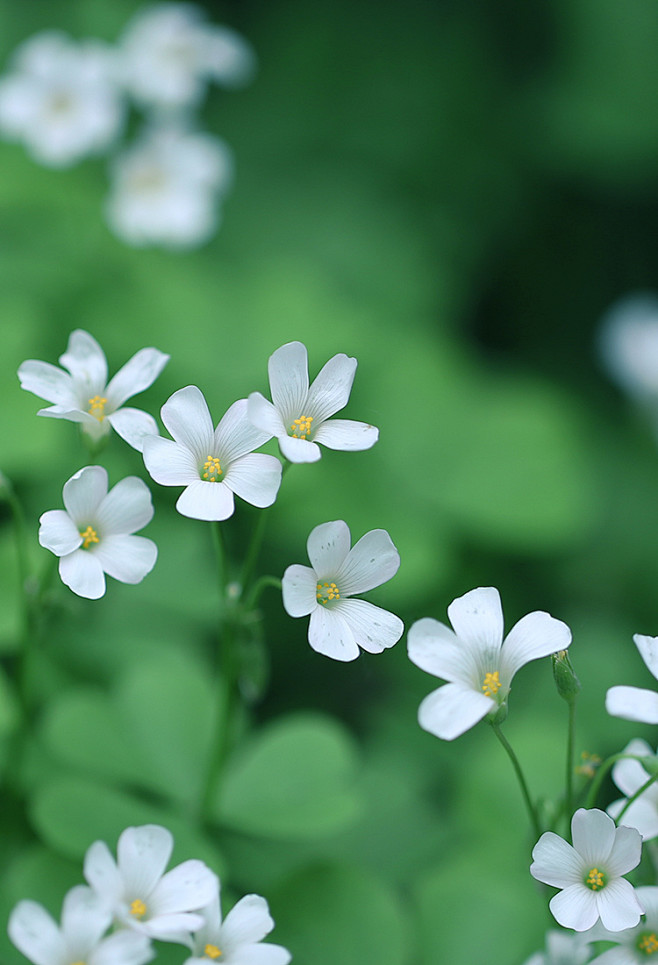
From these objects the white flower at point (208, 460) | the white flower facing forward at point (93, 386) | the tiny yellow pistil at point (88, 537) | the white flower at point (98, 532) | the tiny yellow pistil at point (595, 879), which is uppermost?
the white flower at point (208, 460)

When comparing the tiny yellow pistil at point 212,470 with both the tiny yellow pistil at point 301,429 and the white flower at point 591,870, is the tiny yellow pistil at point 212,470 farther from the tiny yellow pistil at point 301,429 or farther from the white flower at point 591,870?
the white flower at point 591,870

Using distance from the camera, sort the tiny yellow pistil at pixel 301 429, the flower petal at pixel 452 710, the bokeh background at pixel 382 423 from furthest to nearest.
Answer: the bokeh background at pixel 382 423 → the tiny yellow pistil at pixel 301 429 → the flower petal at pixel 452 710

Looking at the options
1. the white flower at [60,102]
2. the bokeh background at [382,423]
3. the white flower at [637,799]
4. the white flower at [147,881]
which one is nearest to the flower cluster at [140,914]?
the white flower at [147,881]

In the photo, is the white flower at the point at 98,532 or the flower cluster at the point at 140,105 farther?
the flower cluster at the point at 140,105

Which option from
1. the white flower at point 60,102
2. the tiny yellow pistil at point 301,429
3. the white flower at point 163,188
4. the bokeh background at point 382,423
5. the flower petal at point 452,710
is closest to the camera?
the flower petal at point 452,710

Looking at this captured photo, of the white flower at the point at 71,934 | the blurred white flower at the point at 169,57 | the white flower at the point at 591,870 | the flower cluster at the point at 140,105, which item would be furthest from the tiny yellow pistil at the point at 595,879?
the blurred white flower at the point at 169,57

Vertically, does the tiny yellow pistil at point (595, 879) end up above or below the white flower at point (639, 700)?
below

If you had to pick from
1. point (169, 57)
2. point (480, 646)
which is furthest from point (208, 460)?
point (169, 57)

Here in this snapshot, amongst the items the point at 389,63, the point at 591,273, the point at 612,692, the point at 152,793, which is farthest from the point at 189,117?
the point at 612,692
